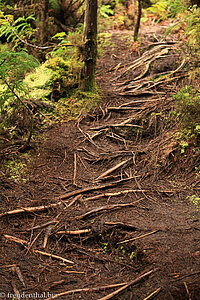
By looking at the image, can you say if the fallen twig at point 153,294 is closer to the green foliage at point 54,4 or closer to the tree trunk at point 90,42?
the tree trunk at point 90,42

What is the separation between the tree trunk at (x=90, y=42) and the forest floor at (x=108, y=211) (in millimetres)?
756

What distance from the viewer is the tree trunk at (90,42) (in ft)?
21.0

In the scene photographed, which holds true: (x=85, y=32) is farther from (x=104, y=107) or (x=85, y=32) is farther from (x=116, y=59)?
(x=116, y=59)

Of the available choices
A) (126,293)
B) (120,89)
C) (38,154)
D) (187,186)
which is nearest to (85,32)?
(120,89)

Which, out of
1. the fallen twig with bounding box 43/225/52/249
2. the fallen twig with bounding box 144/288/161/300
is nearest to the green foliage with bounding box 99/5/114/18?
the fallen twig with bounding box 43/225/52/249

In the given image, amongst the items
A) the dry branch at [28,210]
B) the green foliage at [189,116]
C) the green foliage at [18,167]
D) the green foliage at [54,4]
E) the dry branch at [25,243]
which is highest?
the green foliage at [54,4]

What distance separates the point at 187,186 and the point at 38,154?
2.86 metres

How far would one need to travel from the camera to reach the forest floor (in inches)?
103

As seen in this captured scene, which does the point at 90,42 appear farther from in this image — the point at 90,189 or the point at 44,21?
the point at 90,189

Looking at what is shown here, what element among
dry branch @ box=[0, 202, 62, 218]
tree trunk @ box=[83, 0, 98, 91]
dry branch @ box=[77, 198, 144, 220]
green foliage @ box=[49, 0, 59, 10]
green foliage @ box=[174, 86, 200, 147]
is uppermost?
green foliage @ box=[49, 0, 59, 10]

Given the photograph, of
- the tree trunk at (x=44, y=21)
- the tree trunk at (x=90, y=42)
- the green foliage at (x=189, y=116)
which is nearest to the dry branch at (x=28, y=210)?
the green foliage at (x=189, y=116)

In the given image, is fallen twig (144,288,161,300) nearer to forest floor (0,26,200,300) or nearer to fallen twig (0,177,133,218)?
forest floor (0,26,200,300)

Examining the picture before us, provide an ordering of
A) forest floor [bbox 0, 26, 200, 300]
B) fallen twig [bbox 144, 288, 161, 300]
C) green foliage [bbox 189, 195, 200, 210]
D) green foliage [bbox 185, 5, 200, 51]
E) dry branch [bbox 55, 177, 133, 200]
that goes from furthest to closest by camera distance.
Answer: green foliage [bbox 185, 5, 200, 51]
dry branch [bbox 55, 177, 133, 200]
green foliage [bbox 189, 195, 200, 210]
forest floor [bbox 0, 26, 200, 300]
fallen twig [bbox 144, 288, 161, 300]

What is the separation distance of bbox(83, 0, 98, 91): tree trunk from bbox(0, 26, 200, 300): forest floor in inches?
29.8
